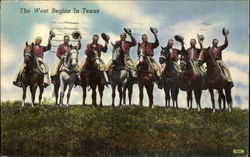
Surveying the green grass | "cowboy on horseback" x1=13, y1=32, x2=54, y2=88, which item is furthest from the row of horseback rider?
the green grass

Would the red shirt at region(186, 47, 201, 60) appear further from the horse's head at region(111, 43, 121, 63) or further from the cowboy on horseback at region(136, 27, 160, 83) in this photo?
the horse's head at region(111, 43, 121, 63)

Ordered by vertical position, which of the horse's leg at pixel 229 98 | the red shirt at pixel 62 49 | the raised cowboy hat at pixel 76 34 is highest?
the raised cowboy hat at pixel 76 34

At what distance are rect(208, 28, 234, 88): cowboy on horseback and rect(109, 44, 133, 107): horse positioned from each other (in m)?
1.05

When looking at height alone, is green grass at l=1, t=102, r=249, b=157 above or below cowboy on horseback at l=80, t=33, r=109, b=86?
below

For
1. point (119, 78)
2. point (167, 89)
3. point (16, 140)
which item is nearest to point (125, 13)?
point (119, 78)

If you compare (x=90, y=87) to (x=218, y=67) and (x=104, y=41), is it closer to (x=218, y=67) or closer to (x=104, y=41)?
(x=104, y=41)

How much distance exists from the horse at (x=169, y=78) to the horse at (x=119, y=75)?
0.43 m

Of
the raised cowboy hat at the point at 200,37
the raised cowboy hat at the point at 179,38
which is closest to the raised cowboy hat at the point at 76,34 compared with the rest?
the raised cowboy hat at the point at 179,38

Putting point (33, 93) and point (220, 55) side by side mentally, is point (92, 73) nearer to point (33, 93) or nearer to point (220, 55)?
point (33, 93)

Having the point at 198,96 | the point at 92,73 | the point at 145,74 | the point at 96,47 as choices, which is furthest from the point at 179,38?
the point at 92,73

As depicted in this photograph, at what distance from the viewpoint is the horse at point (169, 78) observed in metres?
4.05

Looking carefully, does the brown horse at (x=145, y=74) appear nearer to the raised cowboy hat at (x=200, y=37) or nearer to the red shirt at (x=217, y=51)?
the raised cowboy hat at (x=200, y=37)

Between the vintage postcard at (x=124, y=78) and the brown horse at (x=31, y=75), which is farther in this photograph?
the brown horse at (x=31, y=75)

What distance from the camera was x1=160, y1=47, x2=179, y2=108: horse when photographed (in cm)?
405
